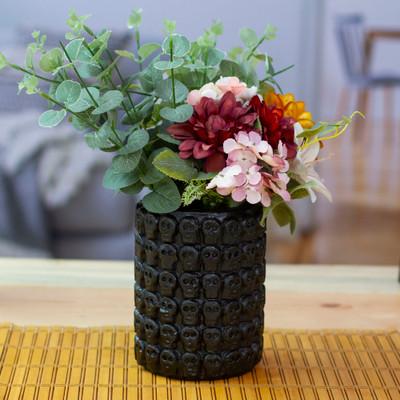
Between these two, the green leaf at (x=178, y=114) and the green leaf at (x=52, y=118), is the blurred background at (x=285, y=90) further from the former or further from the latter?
the green leaf at (x=52, y=118)

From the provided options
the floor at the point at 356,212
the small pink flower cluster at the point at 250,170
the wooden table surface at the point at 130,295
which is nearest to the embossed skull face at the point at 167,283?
the small pink flower cluster at the point at 250,170

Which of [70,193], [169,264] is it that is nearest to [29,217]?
[70,193]

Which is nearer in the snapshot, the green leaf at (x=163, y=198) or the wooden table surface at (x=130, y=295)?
the green leaf at (x=163, y=198)

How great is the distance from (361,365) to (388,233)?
2787mm

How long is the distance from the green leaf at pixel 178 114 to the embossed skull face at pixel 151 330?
21 centimetres

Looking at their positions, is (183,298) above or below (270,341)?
above

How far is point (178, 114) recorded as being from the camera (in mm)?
843

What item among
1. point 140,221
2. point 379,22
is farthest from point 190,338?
point 379,22

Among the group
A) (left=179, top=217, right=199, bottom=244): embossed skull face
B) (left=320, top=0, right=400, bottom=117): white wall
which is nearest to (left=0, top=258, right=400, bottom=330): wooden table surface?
(left=179, top=217, right=199, bottom=244): embossed skull face

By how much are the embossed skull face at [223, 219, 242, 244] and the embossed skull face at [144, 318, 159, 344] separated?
120 millimetres

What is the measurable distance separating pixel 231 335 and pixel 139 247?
0.13 meters

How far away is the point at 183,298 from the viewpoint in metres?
0.89

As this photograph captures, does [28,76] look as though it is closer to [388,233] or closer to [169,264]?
[169,264]

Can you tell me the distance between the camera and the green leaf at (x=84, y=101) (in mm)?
831
